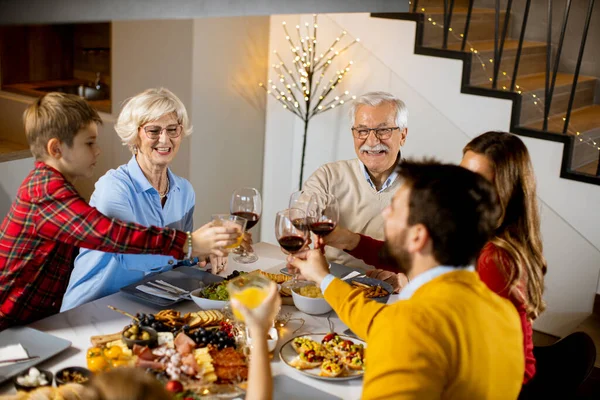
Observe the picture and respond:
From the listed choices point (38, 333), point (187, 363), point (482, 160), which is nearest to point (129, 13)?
point (187, 363)

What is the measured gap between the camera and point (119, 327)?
1.97 metres

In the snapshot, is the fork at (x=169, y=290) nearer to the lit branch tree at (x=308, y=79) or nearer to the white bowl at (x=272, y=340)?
the white bowl at (x=272, y=340)

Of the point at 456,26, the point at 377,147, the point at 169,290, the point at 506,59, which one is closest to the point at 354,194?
the point at 377,147

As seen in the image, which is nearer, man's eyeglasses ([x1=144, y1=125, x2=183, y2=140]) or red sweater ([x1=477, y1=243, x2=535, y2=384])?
red sweater ([x1=477, y1=243, x2=535, y2=384])

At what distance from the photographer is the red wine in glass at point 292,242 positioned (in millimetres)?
2008

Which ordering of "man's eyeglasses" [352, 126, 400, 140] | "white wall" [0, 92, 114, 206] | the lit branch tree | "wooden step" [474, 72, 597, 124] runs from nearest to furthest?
1. "man's eyeglasses" [352, 126, 400, 140]
2. "wooden step" [474, 72, 597, 124]
3. "white wall" [0, 92, 114, 206]
4. the lit branch tree

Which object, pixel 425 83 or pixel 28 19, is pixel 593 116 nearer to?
pixel 425 83

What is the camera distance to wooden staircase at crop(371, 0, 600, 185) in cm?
374

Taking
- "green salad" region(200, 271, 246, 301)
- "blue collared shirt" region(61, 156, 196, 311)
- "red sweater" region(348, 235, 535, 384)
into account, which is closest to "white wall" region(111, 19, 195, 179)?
"blue collared shirt" region(61, 156, 196, 311)

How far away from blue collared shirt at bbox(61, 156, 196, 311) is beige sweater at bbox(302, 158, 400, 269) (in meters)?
0.73

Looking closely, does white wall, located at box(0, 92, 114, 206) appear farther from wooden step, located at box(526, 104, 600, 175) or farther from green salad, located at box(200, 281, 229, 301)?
wooden step, located at box(526, 104, 600, 175)

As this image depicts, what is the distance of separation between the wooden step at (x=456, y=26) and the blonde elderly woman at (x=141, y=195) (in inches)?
79.4

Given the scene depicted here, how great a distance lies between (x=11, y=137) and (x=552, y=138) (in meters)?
3.60

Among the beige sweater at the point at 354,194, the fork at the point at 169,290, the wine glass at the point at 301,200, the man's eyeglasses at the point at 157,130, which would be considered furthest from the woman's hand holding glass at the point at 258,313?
the beige sweater at the point at 354,194
